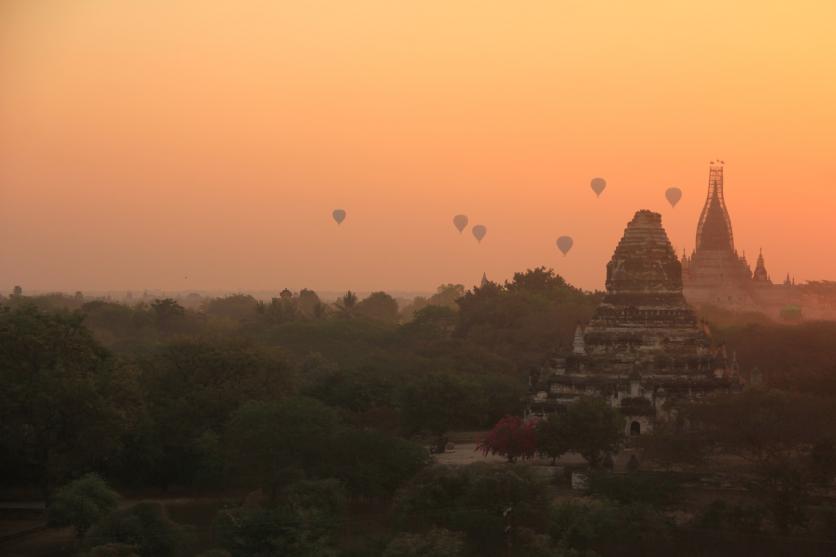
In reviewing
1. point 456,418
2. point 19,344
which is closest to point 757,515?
point 456,418

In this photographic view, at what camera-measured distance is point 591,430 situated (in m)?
45.5

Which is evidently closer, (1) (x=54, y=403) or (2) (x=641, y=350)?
(1) (x=54, y=403)

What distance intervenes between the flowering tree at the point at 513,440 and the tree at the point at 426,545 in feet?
38.6

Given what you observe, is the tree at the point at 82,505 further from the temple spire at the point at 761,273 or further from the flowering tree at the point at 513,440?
the temple spire at the point at 761,273

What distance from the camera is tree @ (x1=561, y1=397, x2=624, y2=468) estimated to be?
45.5 meters

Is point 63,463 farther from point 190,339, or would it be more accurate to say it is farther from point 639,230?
point 639,230

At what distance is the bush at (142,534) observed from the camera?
3453 centimetres

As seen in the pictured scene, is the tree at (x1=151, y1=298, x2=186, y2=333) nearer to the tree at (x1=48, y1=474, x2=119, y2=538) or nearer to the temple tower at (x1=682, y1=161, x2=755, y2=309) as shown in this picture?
the temple tower at (x1=682, y1=161, x2=755, y2=309)

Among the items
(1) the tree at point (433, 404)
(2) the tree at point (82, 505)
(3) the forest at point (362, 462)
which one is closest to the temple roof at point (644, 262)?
(3) the forest at point (362, 462)


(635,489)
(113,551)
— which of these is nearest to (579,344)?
(635,489)

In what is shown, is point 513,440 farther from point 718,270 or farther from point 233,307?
point 233,307

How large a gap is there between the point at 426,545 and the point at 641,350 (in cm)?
2162

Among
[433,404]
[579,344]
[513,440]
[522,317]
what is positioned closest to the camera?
[513,440]

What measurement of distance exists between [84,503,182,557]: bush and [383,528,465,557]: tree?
4.75m
